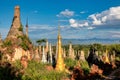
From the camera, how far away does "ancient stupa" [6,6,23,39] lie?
Result: 8578 cm

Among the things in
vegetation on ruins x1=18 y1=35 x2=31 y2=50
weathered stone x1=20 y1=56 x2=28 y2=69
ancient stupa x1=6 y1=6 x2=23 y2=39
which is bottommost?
weathered stone x1=20 y1=56 x2=28 y2=69

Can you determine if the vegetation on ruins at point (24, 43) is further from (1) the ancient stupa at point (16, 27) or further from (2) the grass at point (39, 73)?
(2) the grass at point (39, 73)

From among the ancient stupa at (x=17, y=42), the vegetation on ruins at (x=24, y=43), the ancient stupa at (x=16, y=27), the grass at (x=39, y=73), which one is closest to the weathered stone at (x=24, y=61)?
the grass at (x=39, y=73)

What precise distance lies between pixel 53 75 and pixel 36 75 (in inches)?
183

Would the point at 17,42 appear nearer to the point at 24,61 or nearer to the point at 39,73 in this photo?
the point at 24,61

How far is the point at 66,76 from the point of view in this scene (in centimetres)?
7038

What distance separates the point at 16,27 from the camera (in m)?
88.3

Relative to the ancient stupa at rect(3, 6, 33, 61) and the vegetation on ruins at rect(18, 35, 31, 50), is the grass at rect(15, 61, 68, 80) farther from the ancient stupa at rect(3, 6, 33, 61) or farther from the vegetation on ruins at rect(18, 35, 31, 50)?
the vegetation on ruins at rect(18, 35, 31, 50)

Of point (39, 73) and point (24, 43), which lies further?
point (24, 43)

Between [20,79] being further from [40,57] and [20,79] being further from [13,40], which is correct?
[40,57]

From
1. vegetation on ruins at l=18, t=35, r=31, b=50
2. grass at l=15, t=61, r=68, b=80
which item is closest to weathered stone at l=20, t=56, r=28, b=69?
grass at l=15, t=61, r=68, b=80

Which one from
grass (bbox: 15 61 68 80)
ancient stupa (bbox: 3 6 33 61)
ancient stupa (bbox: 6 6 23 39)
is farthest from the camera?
ancient stupa (bbox: 6 6 23 39)

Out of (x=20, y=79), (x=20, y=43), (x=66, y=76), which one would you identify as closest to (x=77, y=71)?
(x=66, y=76)

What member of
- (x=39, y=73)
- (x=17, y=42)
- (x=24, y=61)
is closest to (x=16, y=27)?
(x=17, y=42)
